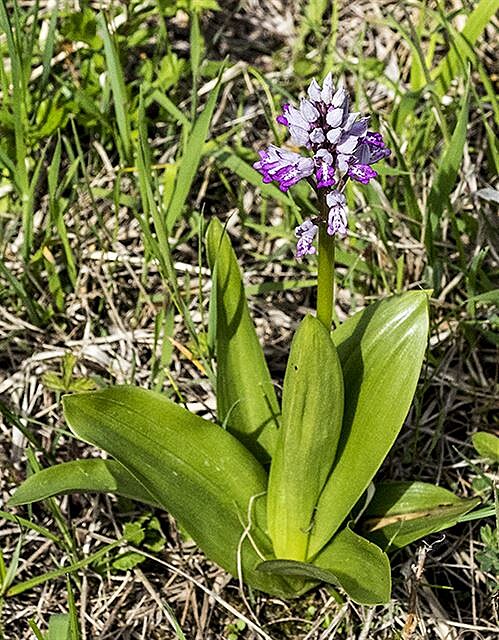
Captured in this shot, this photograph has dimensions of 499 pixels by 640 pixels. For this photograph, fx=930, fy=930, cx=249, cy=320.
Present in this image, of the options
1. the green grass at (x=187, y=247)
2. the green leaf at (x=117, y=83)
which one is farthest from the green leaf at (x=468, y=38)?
the green leaf at (x=117, y=83)

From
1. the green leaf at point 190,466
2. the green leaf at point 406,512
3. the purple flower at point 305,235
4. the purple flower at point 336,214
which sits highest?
the purple flower at point 336,214

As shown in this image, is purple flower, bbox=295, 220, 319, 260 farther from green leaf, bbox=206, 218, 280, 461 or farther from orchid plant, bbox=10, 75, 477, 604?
green leaf, bbox=206, 218, 280, 461

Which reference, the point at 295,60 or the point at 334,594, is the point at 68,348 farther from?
the point at 295,60

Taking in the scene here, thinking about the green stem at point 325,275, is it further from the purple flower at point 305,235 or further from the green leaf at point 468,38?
the green leaf at point 468,38

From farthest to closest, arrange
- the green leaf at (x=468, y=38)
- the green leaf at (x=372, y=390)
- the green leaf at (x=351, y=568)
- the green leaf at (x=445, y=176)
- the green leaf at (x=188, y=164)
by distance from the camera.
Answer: the green leaf at (x=468, y=38) → the green leaf at (x=188, y=164) → the green leaf at (x=445, y=176) → the green leaf at (x=372, y=390) → the green leaf at (x=351, y=568)

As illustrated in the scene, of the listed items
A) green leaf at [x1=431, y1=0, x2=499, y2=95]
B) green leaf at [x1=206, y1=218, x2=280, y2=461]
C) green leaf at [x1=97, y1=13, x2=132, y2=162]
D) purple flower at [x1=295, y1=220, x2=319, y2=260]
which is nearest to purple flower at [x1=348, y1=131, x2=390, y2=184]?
purple flower at [x1=295, y1=220, x2=319, y2=260]

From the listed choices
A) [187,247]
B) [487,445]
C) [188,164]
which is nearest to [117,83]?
[188,164]
